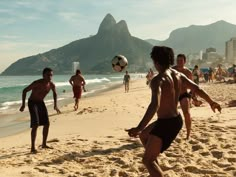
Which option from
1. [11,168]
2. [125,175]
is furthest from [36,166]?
[125,175]

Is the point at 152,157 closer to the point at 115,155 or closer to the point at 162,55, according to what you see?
the point at 162,55

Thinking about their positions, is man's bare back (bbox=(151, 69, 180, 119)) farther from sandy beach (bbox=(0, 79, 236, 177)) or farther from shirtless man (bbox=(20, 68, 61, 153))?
shirtless man (bbox=(20, 68, 61, 153))

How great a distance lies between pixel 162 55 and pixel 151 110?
0.62 m

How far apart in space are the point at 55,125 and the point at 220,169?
6625 mm

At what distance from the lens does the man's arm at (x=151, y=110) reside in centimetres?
337

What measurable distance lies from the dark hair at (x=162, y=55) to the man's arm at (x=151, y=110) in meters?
0.29

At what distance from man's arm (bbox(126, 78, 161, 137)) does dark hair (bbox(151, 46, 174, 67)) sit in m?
0.29

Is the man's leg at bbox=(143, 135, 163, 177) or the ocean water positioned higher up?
the man's leg at bbox=(143, 135, 163, 177)

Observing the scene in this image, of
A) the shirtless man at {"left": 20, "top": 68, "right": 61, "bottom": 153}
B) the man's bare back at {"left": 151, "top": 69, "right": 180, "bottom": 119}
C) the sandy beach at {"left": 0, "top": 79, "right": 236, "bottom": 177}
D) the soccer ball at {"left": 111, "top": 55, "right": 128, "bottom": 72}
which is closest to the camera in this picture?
the man's bare back at {"left": 151, "top": 69, "right": 180, "bottom": 119}

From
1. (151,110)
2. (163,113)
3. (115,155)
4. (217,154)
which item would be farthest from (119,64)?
(151,110)

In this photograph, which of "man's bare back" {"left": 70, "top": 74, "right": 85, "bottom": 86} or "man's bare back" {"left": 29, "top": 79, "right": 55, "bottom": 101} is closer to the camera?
"man's bare back" {"left": 29, "top": 79, "right": 55, "bottom": 101}

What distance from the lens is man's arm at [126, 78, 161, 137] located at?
133 inches

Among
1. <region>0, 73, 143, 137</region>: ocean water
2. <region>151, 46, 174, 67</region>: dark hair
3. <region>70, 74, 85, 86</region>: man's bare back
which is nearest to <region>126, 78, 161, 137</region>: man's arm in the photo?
<region>151, 46, 174, 67</region>: dark hair

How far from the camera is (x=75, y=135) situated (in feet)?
28.0
